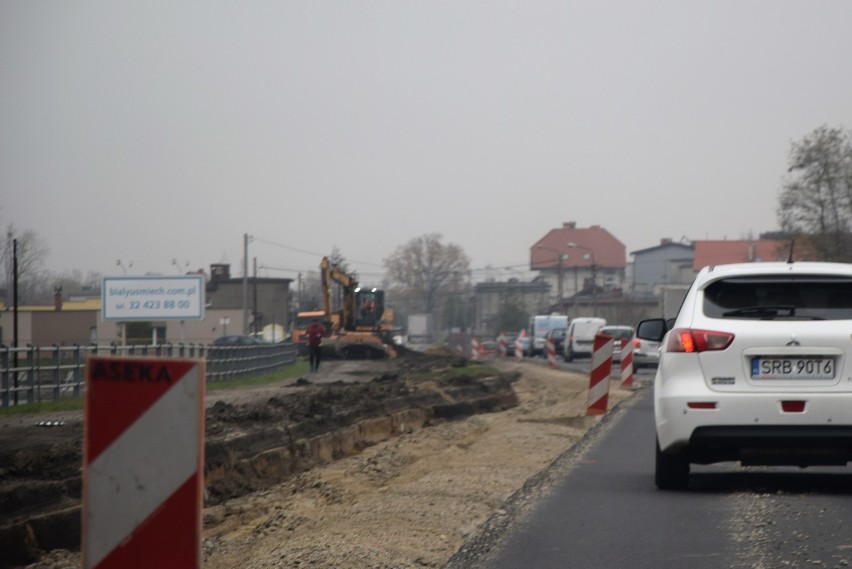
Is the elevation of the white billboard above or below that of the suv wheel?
above

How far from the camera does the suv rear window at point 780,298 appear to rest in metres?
8.82

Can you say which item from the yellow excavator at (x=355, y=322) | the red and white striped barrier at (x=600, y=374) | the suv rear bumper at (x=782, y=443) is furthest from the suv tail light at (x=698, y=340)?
the yellow excavator at (x=355, y=322)

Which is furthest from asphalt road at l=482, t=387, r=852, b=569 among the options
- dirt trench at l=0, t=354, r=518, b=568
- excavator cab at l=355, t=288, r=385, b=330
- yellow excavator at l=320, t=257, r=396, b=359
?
excavator cab at l=355, t=288, r=385, b=330

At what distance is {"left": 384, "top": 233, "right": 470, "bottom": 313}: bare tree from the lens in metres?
132

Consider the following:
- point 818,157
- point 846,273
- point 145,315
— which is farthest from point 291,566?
point 818,157

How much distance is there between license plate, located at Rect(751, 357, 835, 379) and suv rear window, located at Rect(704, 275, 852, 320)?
31 centimetres

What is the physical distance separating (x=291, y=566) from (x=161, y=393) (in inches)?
132

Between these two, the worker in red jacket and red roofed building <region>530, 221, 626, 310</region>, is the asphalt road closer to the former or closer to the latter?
the worker in red jacket

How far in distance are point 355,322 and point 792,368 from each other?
49.0m

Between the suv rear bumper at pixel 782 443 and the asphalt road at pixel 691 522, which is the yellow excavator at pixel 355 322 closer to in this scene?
the asphalt road at pixel 691 522

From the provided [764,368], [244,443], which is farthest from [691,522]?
[244,443]

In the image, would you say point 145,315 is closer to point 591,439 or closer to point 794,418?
point 591,439

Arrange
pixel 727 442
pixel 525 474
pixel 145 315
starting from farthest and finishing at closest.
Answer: pixel 145 315 < pixel 525 474 < pixel 727 442

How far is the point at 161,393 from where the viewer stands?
154 inches
